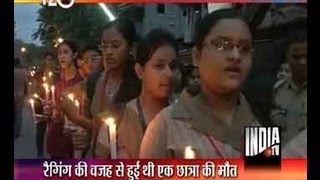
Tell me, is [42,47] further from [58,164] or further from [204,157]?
[204,157]

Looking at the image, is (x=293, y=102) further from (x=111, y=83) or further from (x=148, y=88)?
(x=111, y=83)

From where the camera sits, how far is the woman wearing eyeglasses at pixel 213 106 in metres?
4.07

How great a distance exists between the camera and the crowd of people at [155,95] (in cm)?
408

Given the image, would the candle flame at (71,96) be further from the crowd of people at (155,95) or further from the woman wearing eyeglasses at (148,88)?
the woman wearing eyeglasses at (148,88)

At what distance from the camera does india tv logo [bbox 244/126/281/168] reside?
4.10 m

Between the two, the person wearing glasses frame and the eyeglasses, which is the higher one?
the eyeglasses

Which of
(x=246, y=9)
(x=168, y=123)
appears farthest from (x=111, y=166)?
(x=246, y=9)

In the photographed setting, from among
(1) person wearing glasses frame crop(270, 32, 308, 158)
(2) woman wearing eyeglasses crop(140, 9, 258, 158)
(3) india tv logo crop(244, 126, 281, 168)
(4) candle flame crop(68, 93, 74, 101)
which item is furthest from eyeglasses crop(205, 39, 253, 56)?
(4) candle flame crop(68, 93, 74, 101)

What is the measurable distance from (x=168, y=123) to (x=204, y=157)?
1.13ft

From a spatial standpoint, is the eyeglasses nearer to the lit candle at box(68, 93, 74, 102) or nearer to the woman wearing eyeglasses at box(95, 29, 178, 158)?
the woman wearing eyeglasses at box(95, 29, 178, 158)

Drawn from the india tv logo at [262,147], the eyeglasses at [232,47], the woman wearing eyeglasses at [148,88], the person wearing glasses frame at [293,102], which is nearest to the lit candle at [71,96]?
the woman wearing eyeglasses at [148,88]

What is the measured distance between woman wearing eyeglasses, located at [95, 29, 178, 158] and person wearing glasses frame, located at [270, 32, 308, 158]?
764 millimetres

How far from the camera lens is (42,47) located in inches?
160

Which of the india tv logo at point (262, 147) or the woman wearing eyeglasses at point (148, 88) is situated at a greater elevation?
the woman wearing eyeglasses at point (148, 88)
